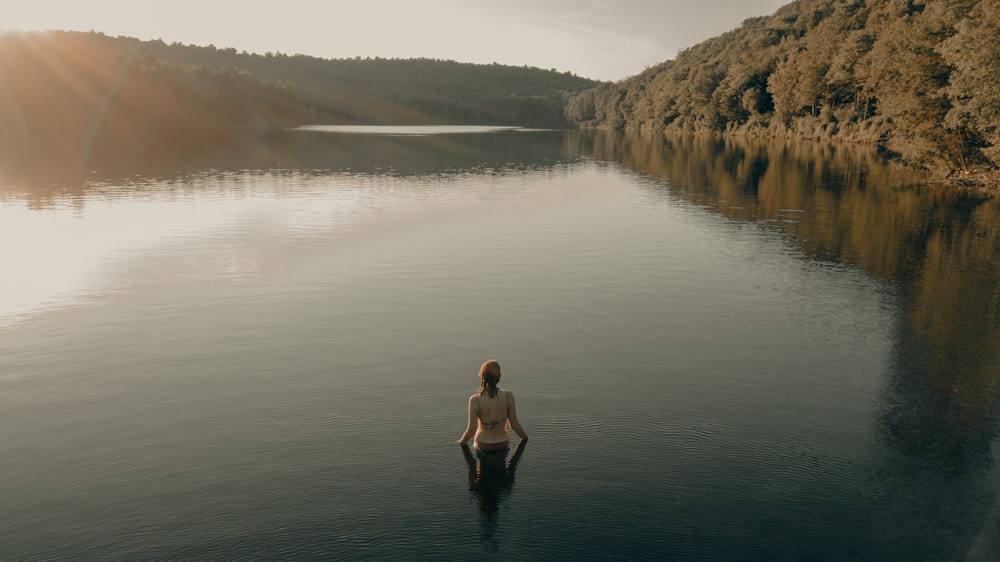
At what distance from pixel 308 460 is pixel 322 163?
270 ft

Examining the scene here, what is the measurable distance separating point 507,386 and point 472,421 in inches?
152

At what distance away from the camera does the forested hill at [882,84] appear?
164ft

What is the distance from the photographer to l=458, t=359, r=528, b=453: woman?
43.2ft

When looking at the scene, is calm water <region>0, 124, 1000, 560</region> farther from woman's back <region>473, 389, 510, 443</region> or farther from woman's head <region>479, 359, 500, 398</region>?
woman's head <region>479, 359, 500, 398</region>

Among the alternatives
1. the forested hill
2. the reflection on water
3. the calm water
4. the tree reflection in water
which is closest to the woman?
the tree reflection in water

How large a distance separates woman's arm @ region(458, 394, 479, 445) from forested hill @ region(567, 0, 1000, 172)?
52.2 m

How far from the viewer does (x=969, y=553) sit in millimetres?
10594

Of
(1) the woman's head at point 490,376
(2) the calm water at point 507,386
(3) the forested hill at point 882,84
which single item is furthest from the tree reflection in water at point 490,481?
(3) the forested hill at point 882,84

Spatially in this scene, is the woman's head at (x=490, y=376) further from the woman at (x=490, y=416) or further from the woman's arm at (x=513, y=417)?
the woman's arm at (x=513, y=417)

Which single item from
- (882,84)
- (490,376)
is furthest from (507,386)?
(882,84)

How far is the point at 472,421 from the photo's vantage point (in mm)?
13492

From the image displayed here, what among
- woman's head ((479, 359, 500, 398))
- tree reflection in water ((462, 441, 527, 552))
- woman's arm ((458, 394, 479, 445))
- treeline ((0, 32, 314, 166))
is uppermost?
treeline ((0, 32, 314, 166))

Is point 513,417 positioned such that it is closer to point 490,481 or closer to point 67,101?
point 490,481

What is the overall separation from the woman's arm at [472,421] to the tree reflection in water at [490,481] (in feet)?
0.98
